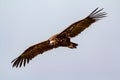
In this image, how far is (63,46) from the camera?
34.9m

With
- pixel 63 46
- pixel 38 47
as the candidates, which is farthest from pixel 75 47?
pixel 38 47

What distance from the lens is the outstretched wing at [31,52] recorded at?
36625 millimetres

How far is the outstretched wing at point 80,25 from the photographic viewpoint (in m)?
35.0

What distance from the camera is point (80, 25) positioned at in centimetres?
3528

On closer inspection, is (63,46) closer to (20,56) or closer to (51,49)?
(51,49)

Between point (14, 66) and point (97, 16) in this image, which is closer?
point (97, 16)

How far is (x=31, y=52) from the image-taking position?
123 ft

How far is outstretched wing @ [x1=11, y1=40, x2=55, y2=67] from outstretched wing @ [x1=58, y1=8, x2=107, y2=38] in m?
1.34

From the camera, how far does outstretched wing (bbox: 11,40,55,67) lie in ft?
120

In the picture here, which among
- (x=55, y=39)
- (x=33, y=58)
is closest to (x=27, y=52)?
(x=33, y=58)

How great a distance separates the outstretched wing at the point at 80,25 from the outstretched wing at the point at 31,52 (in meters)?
1.34

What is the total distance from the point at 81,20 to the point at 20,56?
5065 millimetres

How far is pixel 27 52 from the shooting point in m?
37.5

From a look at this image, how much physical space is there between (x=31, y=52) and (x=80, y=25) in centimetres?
382
